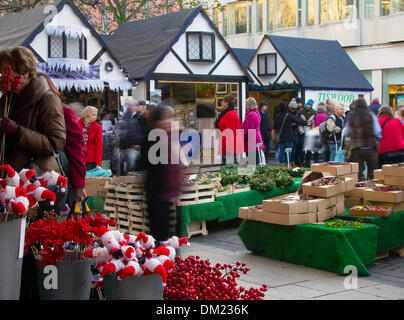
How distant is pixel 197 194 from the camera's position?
25.1 ft

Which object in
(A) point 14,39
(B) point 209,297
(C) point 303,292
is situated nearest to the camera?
(B) point 209,297

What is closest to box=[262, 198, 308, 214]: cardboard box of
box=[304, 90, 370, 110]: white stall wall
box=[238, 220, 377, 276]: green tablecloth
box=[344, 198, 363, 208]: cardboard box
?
box=[238, 220, 377, 276]: green tablecloth

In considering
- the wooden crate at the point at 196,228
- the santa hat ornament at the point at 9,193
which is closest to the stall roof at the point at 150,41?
the wooden crate at the point at 196,228

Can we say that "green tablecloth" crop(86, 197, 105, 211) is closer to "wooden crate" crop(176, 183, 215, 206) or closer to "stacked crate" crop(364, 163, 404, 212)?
"wooden crate" crop(176, 183, 215, 206)

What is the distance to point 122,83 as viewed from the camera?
16859 mm

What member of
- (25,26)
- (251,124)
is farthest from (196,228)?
(25,26)

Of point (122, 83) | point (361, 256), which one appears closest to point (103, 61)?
point (122, 83)

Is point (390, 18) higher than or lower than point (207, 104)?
higher

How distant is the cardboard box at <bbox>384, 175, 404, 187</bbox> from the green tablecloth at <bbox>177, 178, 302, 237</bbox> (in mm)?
2007

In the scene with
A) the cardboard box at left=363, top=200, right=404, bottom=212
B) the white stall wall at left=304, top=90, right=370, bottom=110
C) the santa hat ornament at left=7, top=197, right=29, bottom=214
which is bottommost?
the cardboard box at left=363, top=200, right=404, bottom=212

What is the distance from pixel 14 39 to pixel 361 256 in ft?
39.0

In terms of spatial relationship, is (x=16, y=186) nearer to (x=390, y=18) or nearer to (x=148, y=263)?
(x=148, y=263)

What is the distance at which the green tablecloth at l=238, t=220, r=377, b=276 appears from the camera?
5746 millimetres

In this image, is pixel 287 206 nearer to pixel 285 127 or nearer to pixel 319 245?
pixel 319 245
